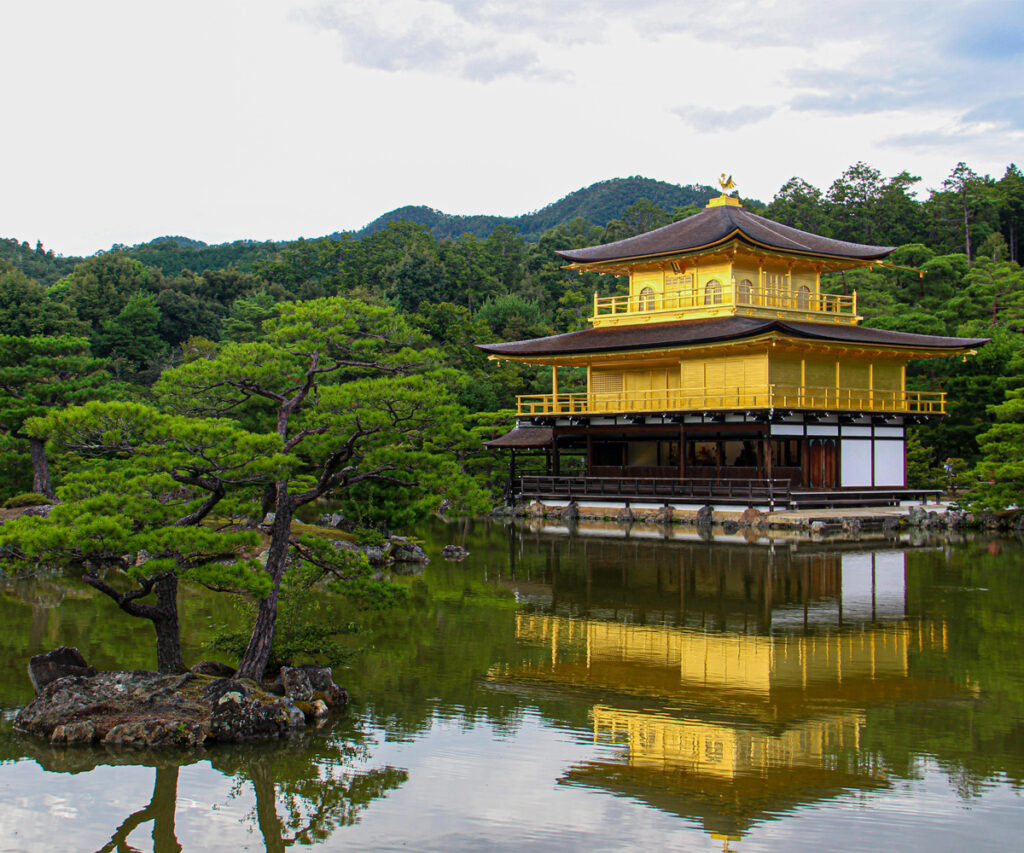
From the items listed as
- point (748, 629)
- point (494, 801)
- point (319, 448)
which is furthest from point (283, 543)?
point (748, 629)

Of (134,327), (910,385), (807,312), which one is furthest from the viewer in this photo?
(134,327)

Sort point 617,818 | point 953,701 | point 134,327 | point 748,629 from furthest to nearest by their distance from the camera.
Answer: point 134,327 → point 748,629 → point 953,701 → point 617,818

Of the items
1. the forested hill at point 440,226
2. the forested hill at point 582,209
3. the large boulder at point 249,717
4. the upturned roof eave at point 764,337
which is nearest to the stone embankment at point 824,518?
the upturned roof eave at point 764,337

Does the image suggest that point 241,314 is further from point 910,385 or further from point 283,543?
point 283,543

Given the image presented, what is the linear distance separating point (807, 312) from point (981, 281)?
1781 centimetres

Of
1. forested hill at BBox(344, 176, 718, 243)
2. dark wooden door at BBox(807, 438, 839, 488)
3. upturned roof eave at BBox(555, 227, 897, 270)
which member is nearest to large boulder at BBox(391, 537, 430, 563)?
dark wooden door at BBox(807, 438, 839, 488)

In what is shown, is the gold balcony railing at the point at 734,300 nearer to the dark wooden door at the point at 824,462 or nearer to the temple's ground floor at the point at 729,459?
the temple's ground floor at the point at 729,459

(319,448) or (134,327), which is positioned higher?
(134,327)

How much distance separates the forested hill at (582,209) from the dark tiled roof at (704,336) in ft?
295

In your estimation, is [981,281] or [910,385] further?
[981,281]

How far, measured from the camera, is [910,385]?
39.7 m

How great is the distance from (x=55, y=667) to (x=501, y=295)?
199ft

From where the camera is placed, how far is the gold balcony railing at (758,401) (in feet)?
104

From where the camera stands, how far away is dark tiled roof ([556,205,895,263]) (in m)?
35.3
